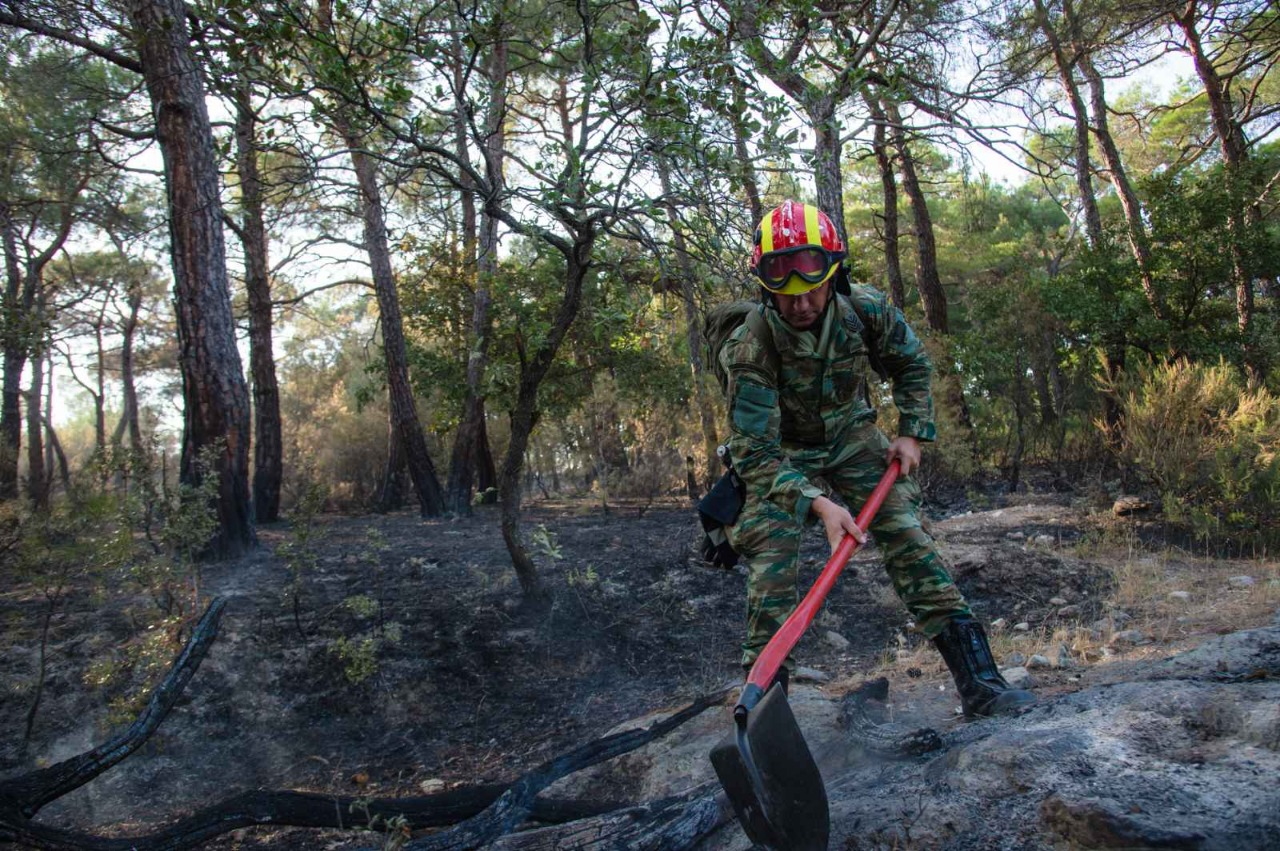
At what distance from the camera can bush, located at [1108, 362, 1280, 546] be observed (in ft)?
20.1

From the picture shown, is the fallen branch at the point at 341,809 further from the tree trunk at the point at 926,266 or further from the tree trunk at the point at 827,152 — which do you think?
the tree trunk at the point at 926,266

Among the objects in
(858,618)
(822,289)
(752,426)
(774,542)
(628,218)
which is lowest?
(858,618)

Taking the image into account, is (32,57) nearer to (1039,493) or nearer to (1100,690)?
(1100,690)

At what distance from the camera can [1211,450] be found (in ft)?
20.9

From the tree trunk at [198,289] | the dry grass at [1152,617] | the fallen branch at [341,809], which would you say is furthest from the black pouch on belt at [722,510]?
the tree trunk at [198,289]

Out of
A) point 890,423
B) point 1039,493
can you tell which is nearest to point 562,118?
point 890,423

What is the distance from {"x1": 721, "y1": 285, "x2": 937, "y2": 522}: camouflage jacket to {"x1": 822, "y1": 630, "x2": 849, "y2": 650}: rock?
2.32m

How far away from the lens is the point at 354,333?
27766 mm

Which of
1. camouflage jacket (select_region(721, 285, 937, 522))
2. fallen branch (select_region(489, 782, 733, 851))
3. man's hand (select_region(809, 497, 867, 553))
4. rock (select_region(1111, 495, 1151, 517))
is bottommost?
fallen branch (select_region(489, 782, 733, 851))

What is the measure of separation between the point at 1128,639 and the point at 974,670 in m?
→ 1.83

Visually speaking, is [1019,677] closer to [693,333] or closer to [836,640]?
[836,640]

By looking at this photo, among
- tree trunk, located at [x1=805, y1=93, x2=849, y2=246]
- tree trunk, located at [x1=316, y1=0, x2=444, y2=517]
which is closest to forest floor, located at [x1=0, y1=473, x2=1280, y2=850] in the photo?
tree trunk, located at [x1=805, y1=93, x2=849, y2=246]

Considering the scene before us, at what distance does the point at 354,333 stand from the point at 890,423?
22782 mm

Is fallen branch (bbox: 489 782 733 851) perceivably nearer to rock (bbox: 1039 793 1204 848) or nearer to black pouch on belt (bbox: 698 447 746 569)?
black pouch on belt (bbox: 698 447 746 569)
